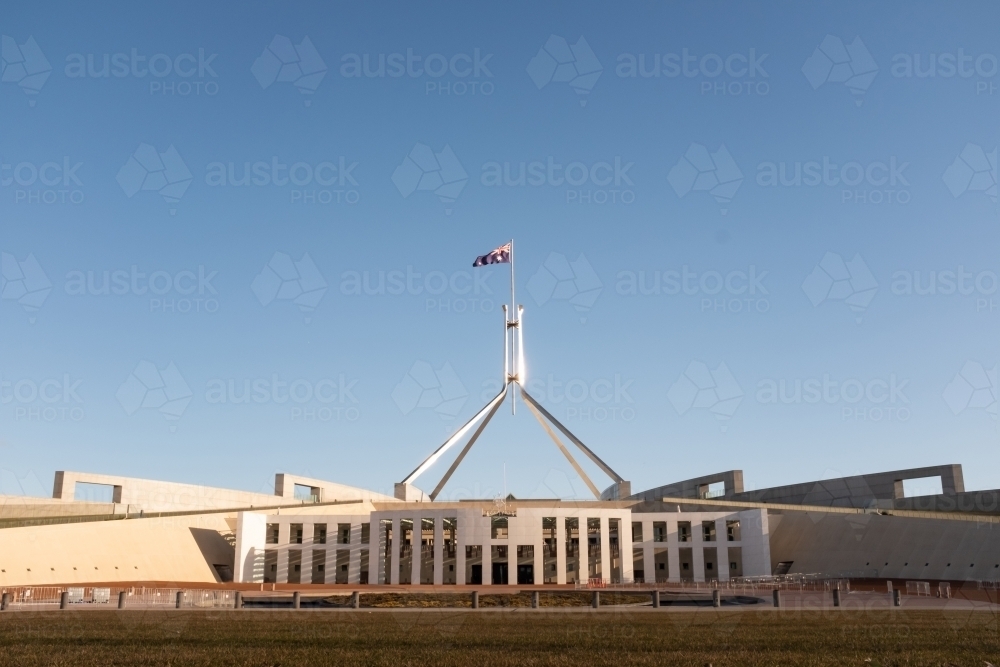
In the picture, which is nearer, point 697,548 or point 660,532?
point 697,548

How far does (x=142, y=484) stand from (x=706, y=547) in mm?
37833

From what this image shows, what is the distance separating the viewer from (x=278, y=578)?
48438 millimetres

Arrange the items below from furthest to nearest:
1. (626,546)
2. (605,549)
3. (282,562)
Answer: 1. (282,562)
2. (626,546)
3. (605,549)

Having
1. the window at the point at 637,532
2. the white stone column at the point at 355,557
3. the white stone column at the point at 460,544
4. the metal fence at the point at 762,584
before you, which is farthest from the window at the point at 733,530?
the white stone column at the point at 355,557

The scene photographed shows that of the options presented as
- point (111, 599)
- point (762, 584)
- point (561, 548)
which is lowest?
point (762, 584)

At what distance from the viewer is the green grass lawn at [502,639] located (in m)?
11.7

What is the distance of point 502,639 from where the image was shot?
14516 mm

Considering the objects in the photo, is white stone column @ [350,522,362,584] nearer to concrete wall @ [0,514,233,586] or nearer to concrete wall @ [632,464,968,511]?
concrete wall @ [0,514,233,586]

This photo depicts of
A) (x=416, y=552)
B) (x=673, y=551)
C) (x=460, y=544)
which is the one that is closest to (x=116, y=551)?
(x=416, y=552)

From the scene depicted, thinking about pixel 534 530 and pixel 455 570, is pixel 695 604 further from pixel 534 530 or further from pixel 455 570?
pixel 455 570

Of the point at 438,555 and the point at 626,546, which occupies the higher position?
the point at 626,546

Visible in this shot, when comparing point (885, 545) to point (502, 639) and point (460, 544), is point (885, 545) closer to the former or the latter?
point (460, 544)

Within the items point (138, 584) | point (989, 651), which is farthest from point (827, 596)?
point (138, 584)

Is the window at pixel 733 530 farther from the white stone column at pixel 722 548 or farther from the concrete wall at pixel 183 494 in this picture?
the concrete wall at pixel 183 494
